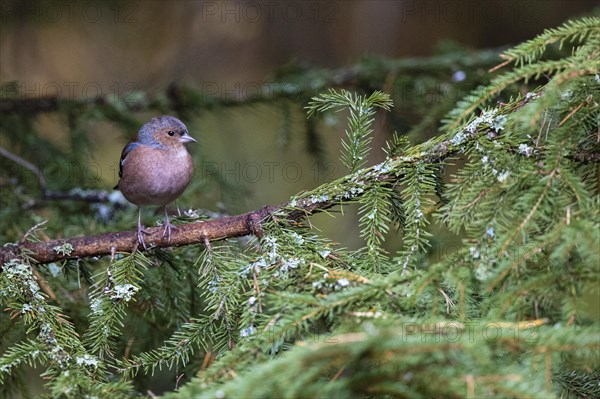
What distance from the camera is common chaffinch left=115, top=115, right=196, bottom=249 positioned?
150 inches

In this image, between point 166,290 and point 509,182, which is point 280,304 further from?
point 166,290

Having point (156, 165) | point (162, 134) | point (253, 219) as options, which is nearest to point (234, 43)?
point (162, 134)

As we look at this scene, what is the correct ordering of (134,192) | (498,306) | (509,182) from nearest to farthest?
(498,306) < (509,182) < (134,192)

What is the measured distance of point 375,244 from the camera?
7.29ft

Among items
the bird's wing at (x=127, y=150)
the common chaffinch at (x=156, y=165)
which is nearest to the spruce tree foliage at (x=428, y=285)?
the common chaffinch at (x=156, y=165)

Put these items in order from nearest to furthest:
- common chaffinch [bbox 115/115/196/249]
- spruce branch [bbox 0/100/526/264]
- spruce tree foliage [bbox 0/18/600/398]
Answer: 1. spruce tree foliage [bbox 0/18/600/398]
2. spruce branch [bbox 0/100/526/264]
3. common chaffinch [bbox 115/115/196/249]

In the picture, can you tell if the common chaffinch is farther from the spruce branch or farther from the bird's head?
the spruce branch

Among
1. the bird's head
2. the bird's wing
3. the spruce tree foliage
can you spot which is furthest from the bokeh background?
the spruce tree foliage

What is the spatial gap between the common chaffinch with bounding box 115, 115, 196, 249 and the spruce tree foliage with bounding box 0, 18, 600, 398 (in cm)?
136

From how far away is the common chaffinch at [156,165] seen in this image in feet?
12.5

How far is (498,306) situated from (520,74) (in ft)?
2.12

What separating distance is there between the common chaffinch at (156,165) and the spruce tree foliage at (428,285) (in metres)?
1.36

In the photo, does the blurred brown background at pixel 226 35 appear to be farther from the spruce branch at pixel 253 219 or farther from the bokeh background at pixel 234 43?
the spruce branch at pixel 253 219

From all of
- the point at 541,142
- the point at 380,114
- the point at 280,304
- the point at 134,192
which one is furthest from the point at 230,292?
the point at 380,114
